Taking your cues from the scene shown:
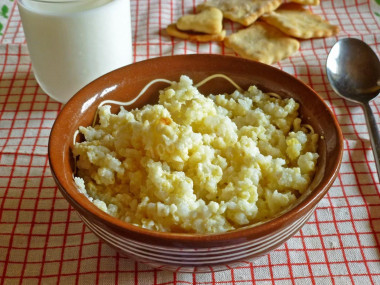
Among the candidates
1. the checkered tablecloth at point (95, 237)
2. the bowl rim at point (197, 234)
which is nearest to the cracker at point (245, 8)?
the checkered tablecloth at point (95, 237)

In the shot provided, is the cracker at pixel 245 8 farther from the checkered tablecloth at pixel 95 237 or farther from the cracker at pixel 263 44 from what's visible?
the checkered tablecloth at pixel 95 237

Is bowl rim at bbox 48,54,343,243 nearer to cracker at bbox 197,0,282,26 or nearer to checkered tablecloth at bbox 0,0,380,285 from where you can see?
checkered tablecloth at bbox 0,0,380,285

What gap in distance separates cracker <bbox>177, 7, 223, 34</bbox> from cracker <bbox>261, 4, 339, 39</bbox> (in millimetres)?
166

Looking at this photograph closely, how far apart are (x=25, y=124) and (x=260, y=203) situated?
29.1 inches

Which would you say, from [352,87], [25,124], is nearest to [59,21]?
[25,124]

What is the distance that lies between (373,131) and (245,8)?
0.67 m

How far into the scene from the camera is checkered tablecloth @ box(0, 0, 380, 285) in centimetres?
92

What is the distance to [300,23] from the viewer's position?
63.6 inches

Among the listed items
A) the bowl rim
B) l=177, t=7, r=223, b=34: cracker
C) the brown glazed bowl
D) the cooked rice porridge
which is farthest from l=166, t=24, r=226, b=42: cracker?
the bowl rim

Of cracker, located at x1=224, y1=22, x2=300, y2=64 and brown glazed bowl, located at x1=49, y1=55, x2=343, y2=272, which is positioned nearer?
brown glazed bowl, located at x1=49, y1=55, x2=343, y2=272

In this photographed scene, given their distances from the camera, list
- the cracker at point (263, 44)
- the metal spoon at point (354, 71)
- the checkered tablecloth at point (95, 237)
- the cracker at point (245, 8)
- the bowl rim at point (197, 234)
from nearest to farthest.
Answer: the bowl rim at point (197, 234)
the checkered tablecloth at point (95, 237)
the metal spoon at point (354, 71)
the cracker at point (263, 44)
the cracker at point (245, 8)

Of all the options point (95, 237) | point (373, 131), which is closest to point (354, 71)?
point (373, 131)

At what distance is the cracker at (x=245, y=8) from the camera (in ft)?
5.29

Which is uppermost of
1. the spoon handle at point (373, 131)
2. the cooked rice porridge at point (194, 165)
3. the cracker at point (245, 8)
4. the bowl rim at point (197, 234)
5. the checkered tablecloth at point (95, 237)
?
the bowl rim at point (197, 234)
